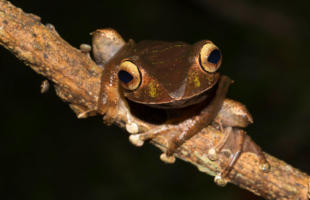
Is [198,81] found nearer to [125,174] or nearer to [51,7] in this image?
[125,174]

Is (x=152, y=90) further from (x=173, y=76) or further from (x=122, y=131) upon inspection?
Result: (x=122, y=131)

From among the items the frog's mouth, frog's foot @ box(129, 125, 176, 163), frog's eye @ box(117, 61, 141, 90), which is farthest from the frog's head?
frog's foot @ box(129, 125, 176, 163)

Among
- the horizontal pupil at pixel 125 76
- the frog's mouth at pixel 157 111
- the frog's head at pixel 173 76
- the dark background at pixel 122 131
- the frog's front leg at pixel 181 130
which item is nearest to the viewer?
the frog's head at pixel 173 76

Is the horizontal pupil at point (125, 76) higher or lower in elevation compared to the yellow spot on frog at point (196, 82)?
lower

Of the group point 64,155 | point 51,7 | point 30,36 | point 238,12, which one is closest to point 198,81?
point 30,36

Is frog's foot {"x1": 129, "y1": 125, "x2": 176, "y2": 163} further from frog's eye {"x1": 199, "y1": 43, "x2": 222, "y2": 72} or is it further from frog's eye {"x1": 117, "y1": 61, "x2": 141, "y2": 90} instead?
frog's eye {"x1": 199, "y1": 43, "x2": 222, "y2": 72}

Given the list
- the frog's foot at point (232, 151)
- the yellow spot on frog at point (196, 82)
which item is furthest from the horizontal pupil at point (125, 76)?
the frog's foot at point (232, 151)

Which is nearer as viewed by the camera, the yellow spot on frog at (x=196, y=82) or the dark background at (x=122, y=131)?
the yellow spot on frog at (x=196, y=82)

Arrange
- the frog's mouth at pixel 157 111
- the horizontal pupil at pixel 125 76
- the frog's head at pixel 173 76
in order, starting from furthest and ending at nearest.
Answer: the frog's mouth at pixel 157 111
the horizontal pupil at pixel 125 76
the frog's head at pixel 173 76

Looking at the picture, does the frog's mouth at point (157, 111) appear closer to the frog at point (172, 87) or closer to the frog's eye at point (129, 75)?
the frog at point (172, 87)
